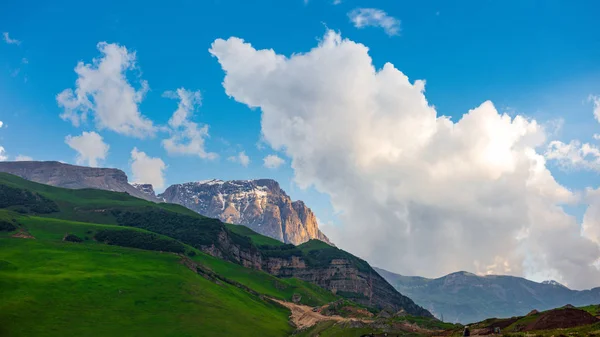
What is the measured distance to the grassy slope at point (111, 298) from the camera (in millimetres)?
115188

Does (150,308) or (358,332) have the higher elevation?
(358,332)

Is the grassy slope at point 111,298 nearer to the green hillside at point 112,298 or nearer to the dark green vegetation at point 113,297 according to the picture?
the green hillside at point 112,298

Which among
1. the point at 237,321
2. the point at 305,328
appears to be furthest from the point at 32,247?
the point at 305,328

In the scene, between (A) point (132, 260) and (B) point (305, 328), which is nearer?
(B) point (305, 328)

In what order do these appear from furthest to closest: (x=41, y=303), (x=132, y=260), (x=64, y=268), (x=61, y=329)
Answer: (x=132, y=260) → (x=64, y=268) → (x=41, y=303) → (x=61, y=329)

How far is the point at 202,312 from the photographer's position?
142 meters

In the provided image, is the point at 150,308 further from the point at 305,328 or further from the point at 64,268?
the point at 305,328

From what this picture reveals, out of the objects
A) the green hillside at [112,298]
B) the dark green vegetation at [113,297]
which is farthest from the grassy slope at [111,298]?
the dark green vegetation at [113,297]

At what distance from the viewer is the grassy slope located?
11519 cm

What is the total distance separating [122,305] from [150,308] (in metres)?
8.22

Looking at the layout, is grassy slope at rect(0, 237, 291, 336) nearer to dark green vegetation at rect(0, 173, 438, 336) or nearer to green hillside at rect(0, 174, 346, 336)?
green hillside at rect(0, 174, 346, 336)

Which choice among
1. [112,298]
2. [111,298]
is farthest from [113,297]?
[111,298]

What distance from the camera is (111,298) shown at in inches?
5394

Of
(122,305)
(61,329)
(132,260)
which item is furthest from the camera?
(132,260)
